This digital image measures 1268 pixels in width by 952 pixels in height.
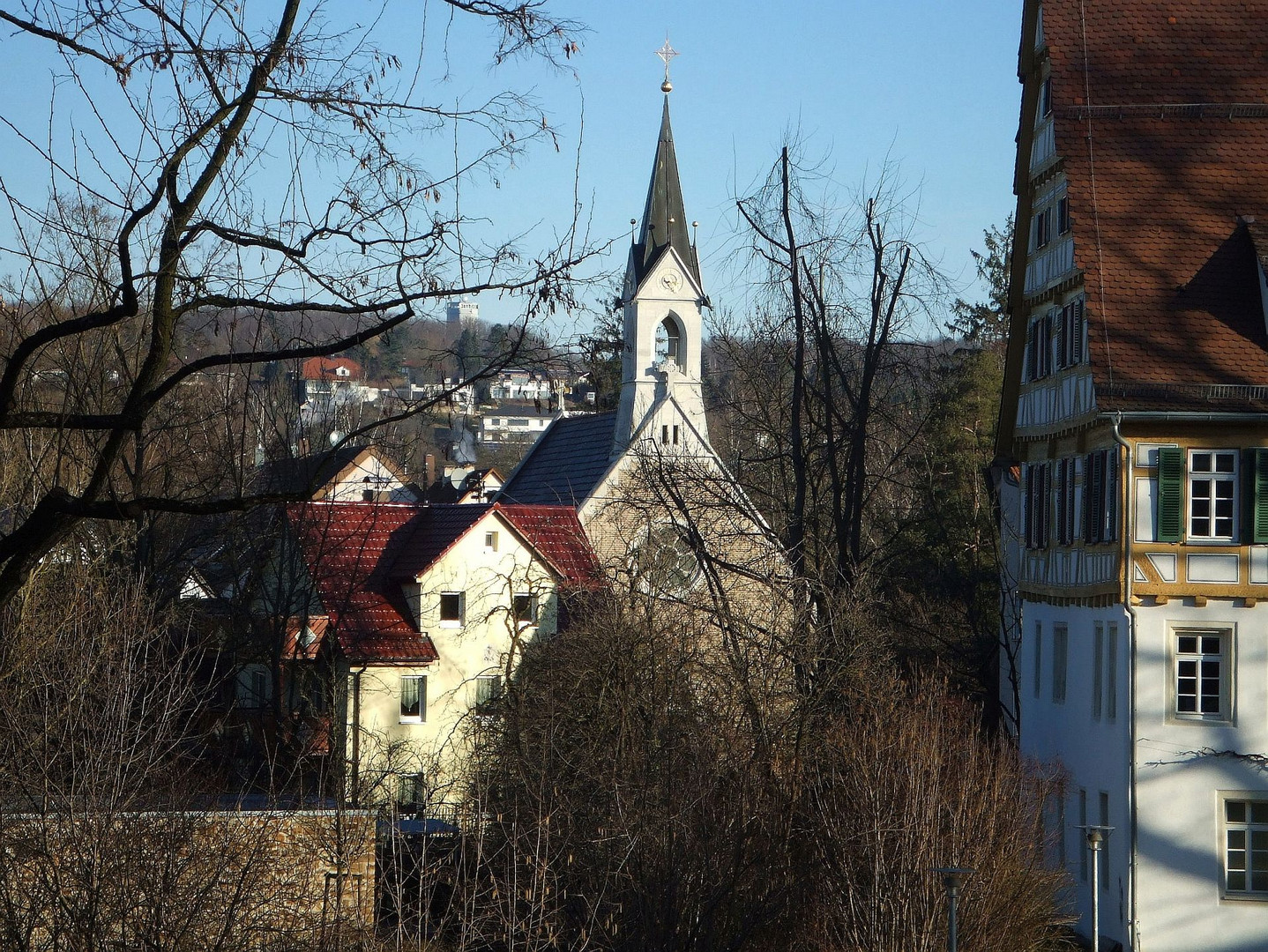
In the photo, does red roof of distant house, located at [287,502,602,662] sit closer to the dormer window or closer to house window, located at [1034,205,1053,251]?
the dormer window

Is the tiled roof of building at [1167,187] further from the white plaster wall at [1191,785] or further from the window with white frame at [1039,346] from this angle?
the white plaster wall at [1191,785]

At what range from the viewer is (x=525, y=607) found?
1389 inches

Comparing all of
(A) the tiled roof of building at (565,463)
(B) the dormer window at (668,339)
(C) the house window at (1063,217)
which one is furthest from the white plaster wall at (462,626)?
(C) the house window at (1063,217)

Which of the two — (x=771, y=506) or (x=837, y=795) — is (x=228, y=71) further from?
(x=771, y=506)

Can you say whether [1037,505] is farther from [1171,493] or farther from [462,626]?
[462,626]

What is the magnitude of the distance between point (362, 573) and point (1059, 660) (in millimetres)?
17389

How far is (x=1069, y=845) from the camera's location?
24.9 m

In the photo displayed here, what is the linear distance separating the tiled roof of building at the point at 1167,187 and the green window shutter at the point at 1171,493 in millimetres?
717

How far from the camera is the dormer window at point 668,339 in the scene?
167ft

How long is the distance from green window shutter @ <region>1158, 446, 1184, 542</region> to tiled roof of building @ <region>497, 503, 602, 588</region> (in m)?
17.2

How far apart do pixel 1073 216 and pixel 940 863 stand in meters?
11.2

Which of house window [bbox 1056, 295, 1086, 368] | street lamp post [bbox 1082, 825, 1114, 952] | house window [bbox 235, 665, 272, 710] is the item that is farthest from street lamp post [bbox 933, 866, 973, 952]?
house window [bbox 235, 665, 272, 710]

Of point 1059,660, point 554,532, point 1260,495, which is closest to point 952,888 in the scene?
point 1260,495

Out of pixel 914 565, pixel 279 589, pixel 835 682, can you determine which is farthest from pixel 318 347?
pixel 914 565
